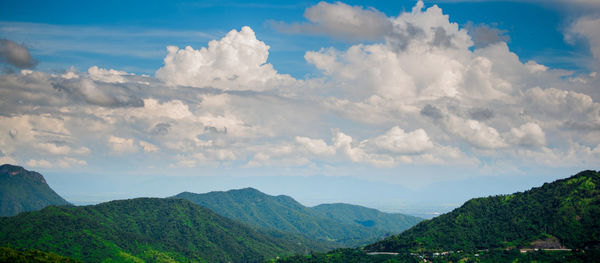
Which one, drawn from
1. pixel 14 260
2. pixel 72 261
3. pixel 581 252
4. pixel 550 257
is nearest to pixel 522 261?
pixel 550 257

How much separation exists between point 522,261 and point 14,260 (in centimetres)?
21399

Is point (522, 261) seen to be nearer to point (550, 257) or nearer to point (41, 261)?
point (550, 257)

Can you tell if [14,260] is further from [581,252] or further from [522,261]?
[581,252]

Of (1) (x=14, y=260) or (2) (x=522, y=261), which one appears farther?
(2) (x=522, y=261)

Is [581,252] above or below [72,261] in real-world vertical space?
above

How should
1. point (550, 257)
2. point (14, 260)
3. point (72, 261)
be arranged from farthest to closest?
point (550, 257) → point (72, 261) → point (14, 260)

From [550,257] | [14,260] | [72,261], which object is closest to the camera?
[14,260]

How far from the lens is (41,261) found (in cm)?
16662

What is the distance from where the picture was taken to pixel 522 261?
19950 cm

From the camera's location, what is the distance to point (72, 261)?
178 meters

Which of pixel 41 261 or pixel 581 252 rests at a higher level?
pixel 581 252

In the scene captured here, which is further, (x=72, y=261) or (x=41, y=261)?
(x=72, y=261)

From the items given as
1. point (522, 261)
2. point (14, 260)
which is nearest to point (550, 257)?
point (522, 261)

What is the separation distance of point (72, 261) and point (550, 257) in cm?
20830
